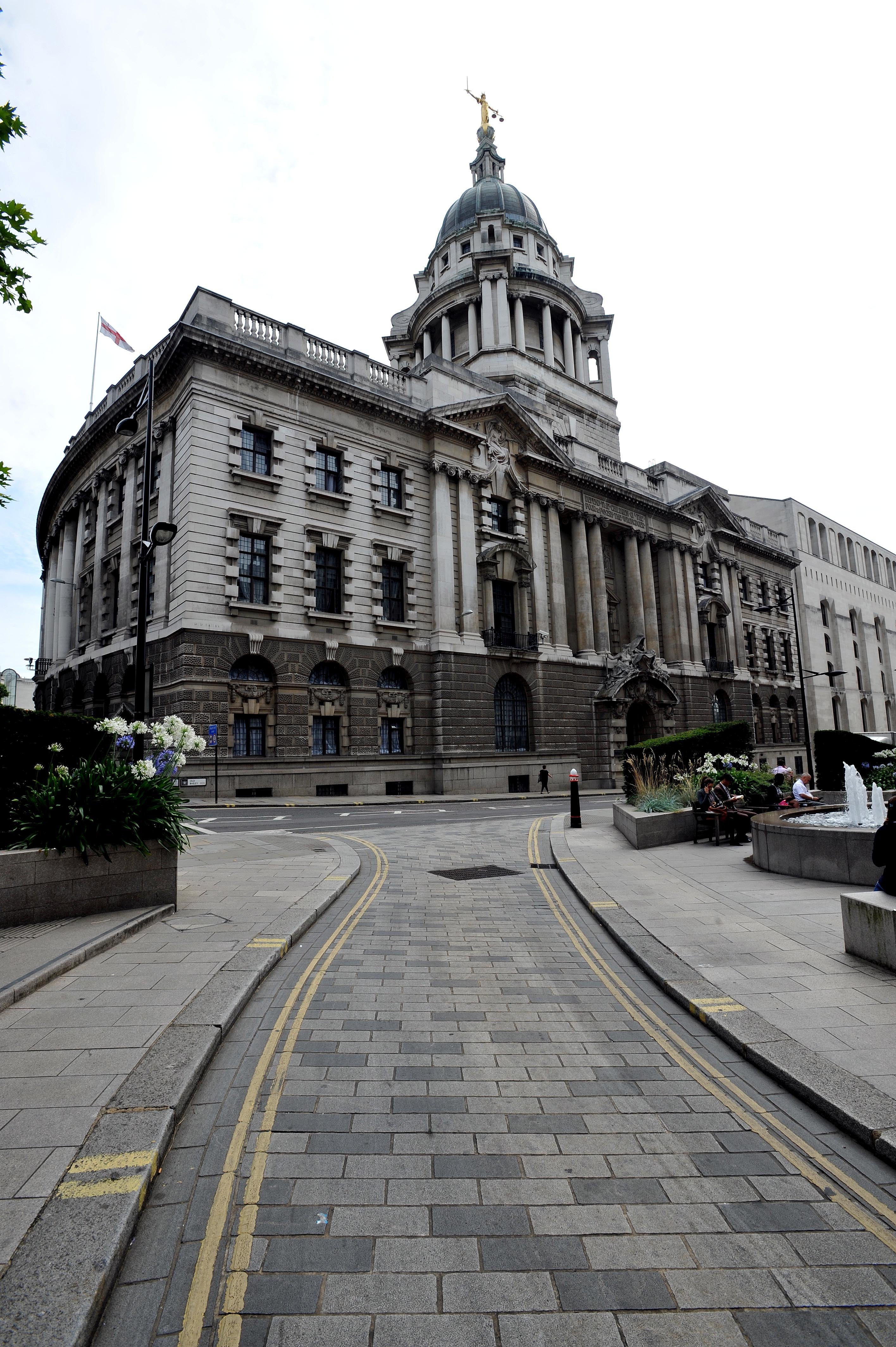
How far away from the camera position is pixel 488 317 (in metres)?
47.2

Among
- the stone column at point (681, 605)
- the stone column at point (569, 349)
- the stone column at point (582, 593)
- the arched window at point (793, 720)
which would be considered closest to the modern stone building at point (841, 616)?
the arched window at point (793, 720)

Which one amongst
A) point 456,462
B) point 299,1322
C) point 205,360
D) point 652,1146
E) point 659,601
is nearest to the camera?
point 299,1322

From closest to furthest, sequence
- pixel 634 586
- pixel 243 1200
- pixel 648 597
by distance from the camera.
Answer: pixel 243 1200 < pixel 634 586 < pixel 648 597

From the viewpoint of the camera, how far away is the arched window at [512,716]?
34.2 m

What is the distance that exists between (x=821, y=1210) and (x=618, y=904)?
5.86 m

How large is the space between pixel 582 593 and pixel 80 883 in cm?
3431

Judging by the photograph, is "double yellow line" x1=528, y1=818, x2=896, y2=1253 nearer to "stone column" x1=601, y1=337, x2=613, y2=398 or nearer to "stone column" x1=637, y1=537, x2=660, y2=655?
"stone column" x1=637, y1=537, x2=660, y2=655

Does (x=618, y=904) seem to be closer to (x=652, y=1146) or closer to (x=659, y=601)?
(x=652, y=1146)

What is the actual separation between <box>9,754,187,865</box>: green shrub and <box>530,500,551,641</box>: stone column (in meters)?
29.2

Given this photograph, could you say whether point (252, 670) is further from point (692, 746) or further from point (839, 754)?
point (839, 754)

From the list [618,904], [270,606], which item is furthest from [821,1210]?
[270,606]

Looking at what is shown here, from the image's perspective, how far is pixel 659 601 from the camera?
46.5 meters

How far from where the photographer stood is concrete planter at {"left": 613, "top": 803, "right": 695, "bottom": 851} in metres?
13.8

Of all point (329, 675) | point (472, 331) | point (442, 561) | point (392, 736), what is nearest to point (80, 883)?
point (329, 675)
